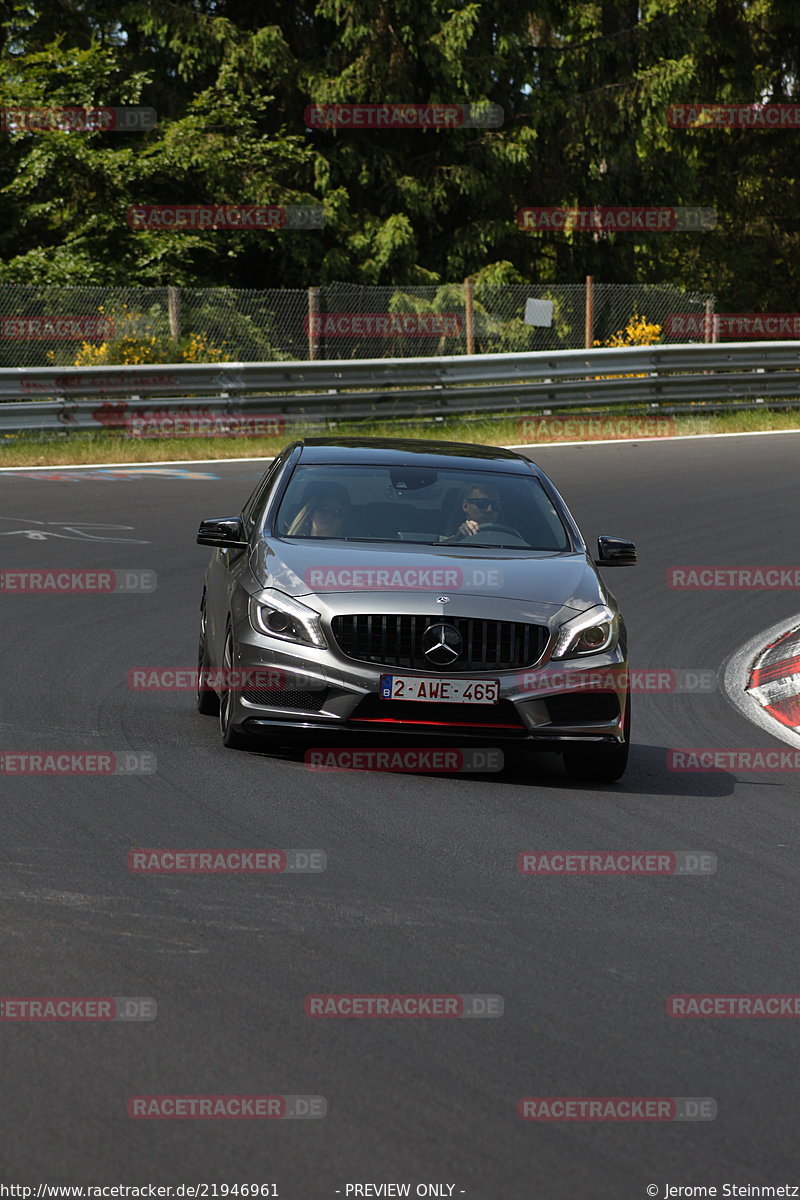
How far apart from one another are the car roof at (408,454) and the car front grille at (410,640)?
172 centimetres

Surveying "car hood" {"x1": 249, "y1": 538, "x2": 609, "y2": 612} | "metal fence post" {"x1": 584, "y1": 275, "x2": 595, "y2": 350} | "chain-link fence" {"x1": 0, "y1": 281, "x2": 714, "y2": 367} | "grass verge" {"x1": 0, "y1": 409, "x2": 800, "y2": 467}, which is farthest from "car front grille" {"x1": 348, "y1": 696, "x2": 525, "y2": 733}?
"metal fence post" {"x1": 584, "y1": 275, "x2": 595, "y2": 350}

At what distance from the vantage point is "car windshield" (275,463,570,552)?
931 centimetres

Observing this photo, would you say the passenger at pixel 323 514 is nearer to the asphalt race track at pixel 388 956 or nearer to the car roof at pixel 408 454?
the car roof at pixel 408 454

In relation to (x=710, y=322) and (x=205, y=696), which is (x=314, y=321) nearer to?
(x=710, y=322)

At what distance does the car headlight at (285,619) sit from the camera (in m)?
8.35

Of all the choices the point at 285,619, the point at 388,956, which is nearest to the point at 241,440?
the point at 285,619

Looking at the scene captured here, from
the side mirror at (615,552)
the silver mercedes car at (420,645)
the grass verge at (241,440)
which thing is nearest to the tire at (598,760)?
the silver mercedes car at (420,645)

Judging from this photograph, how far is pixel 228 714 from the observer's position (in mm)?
8664

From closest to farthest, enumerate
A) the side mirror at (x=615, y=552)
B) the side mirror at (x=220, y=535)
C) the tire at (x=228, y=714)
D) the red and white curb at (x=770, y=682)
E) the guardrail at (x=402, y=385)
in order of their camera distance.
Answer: the tire at (x=228, y=714)
the side mirror at (x=220, y=535)
the side mirror at (x=615, y=552)
the red and white curb at (x=770, y=682)
the guardrail at (x=402, y=385)

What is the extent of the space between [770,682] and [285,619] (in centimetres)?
425

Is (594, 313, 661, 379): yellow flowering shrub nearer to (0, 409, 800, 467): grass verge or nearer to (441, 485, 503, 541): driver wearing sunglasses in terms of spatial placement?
(0, 409, 800, 467): grass verge

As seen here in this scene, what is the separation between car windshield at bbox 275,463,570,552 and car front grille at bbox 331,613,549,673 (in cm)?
94

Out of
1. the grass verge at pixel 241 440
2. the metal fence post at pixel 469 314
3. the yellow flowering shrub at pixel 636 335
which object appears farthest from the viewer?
the yellow flowering shrub at pixel 636 335

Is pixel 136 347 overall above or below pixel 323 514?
above
